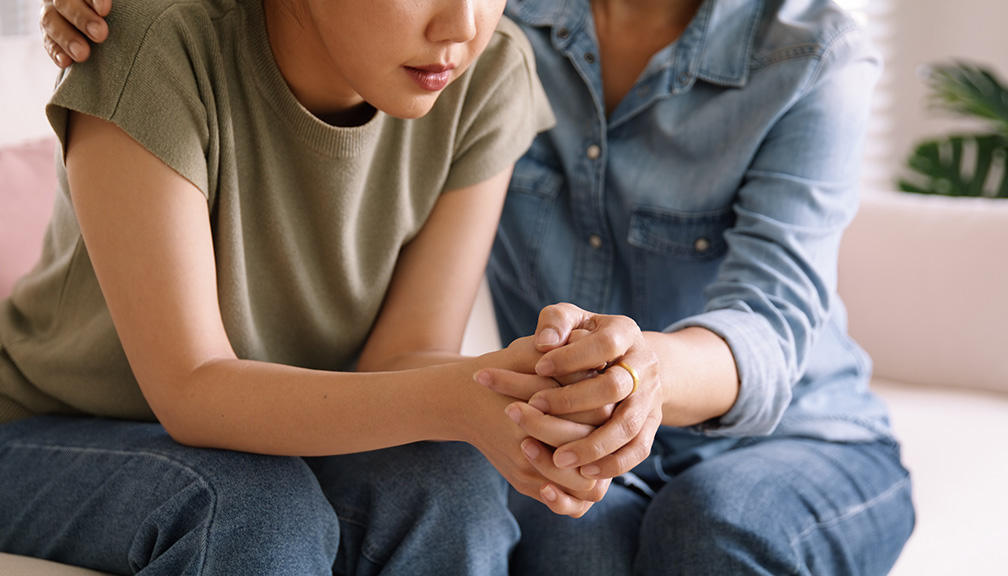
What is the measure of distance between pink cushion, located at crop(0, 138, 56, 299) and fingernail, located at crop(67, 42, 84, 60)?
49cm

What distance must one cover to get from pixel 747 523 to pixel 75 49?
0.81 metres

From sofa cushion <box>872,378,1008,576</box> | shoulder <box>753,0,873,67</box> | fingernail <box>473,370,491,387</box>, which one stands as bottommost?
sofa cushion <box>872,378,1008,576</box>

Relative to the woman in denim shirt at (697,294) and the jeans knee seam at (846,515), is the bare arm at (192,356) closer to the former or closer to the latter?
the woman in denim shirt at (697,294)

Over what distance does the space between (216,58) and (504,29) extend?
0.37 meters


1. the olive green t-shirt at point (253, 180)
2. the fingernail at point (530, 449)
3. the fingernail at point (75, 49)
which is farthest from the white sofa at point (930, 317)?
the fingernail at point (530, 449)

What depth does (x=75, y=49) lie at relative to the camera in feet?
2.59

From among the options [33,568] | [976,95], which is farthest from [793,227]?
[976,95]

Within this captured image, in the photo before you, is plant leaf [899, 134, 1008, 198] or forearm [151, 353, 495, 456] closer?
forearm [151, 353, 495, 456]

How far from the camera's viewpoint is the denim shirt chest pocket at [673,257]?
1.12 meters

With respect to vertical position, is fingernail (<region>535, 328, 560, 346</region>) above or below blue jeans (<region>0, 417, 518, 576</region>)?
above

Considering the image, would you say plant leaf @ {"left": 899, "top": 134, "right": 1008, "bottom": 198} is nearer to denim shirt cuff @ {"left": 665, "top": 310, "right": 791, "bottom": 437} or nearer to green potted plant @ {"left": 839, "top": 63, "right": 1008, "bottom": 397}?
green potted plant @ {"left": 839, "top": 63, "right": 1008, "bottom": 397}

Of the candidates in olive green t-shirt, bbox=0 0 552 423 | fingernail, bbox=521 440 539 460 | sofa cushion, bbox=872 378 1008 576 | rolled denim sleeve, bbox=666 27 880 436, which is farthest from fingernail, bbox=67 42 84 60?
sofa cushion, bbox=872 378 1008 576

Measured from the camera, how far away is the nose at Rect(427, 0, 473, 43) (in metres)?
0.78

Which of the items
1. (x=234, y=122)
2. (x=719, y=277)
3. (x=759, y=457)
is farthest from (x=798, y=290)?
(x=234, y=122)
